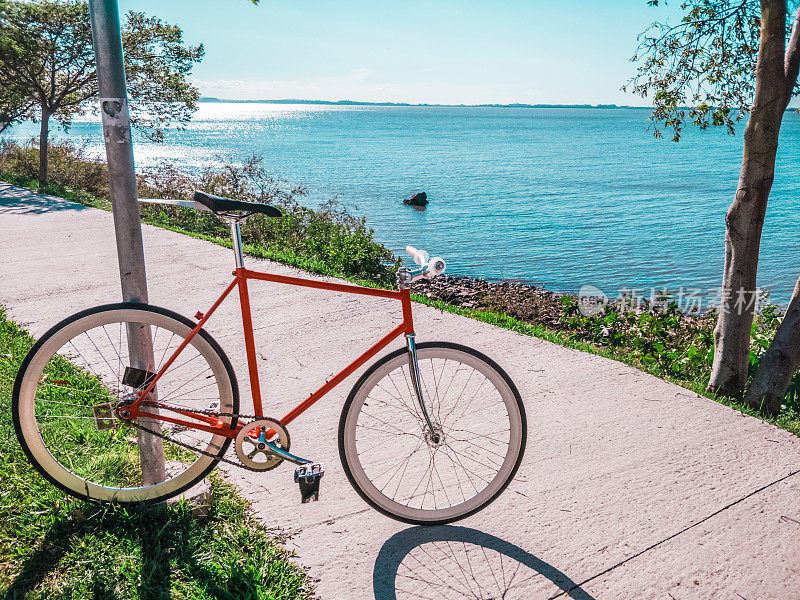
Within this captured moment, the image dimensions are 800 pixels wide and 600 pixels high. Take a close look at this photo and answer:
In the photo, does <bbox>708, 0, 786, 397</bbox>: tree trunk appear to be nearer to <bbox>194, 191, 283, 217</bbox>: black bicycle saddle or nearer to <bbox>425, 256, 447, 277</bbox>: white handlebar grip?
<bbox>425, 256, 447, 277</bbox>: white handlebar grip

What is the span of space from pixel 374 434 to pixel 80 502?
5.43ft

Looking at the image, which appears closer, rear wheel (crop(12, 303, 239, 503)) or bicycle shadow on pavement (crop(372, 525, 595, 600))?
bicycle shadow on pavement (crop(372, 525, 595, 600))

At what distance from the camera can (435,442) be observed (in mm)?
2947

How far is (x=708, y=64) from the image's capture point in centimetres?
655

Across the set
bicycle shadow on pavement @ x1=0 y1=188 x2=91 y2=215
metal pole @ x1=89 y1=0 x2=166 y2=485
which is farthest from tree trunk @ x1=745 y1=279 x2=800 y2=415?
bicycle shadow on pavement @ x1=0 y1=188 x2=91 y2=215

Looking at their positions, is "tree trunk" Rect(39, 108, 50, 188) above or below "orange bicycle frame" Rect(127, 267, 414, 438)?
above

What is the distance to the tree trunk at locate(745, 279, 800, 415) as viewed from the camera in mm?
4887

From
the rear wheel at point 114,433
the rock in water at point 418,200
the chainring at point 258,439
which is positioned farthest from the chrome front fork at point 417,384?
the rock in water at point 418,200

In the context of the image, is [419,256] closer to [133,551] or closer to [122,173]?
[122,173]

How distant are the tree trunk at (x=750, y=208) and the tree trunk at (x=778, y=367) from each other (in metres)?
0.12

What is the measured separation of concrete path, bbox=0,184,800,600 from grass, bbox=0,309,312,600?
Answer: 169mm

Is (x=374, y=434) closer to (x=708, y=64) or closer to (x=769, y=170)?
(x=769, y=170)

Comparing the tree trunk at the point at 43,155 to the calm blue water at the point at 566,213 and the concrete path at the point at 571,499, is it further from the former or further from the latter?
the concrete path at the point at 571,499

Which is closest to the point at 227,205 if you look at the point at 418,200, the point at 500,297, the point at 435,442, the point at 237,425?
the point at 237,425
